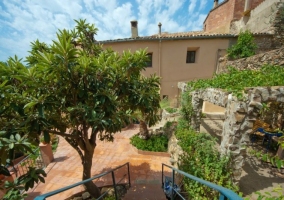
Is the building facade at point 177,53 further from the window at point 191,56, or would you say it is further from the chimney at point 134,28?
the chimney at point 134,28

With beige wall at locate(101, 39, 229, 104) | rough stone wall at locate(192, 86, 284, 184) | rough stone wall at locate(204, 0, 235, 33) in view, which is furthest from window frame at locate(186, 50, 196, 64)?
rough stone wall at locate(192, 86, 284, 184)

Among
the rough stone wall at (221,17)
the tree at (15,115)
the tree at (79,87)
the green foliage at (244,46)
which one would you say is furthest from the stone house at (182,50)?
the tree at (15,115)

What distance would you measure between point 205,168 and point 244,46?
10.4 metres

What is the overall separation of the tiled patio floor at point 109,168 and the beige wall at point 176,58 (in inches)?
240

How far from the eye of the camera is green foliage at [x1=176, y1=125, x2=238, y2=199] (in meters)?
3.59

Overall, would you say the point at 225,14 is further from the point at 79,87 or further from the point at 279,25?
the point at 79,87

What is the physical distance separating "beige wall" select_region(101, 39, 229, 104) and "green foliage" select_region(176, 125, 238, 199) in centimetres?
760

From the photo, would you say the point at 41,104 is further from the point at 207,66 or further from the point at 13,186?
the point at 207,66

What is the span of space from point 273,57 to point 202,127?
16.9ft

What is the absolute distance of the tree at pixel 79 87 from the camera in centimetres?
229

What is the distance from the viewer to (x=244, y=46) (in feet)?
33.4

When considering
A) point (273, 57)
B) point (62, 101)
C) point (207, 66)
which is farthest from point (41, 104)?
point (207, 66)

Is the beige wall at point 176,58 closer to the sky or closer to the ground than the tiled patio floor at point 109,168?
closer to the sky

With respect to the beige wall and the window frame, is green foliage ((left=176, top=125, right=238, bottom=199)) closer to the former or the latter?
the beige wall
